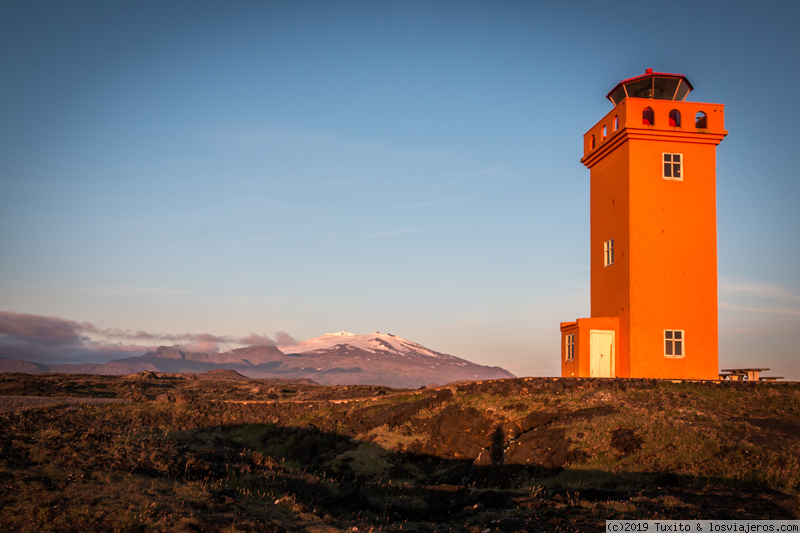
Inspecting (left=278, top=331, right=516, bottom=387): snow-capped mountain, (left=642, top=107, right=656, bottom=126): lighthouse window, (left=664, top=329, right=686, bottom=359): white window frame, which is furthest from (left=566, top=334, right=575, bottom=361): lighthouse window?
(left=278, top=331, right=516, bottom=387): snow-capped mountain

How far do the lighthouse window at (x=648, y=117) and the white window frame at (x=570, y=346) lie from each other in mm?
10603

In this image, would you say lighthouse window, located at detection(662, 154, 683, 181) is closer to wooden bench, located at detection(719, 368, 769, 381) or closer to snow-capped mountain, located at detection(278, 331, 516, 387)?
wooden bench, located at detection(719, 368, 769, 381)

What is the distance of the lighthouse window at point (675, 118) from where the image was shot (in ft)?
90.8

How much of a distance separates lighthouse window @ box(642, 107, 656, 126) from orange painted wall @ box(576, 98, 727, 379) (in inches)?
10.6

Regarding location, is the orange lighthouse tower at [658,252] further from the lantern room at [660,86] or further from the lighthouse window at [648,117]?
the lantern room at [660,86]

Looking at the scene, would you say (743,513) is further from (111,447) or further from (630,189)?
(630,189)

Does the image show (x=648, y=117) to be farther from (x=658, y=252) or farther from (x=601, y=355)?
(x=601, y=355)

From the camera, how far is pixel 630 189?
2653 cm

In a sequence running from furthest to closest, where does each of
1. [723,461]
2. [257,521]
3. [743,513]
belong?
[723,461], [743,513], [257,521]

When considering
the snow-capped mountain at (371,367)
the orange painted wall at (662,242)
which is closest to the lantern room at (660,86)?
the orange painted wall at (662,242)

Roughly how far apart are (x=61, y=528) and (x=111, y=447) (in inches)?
183

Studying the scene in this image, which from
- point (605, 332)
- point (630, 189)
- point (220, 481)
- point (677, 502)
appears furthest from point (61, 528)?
point (630, 189)

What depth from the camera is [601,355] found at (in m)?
26.4

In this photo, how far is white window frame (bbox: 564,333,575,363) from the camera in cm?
2762
